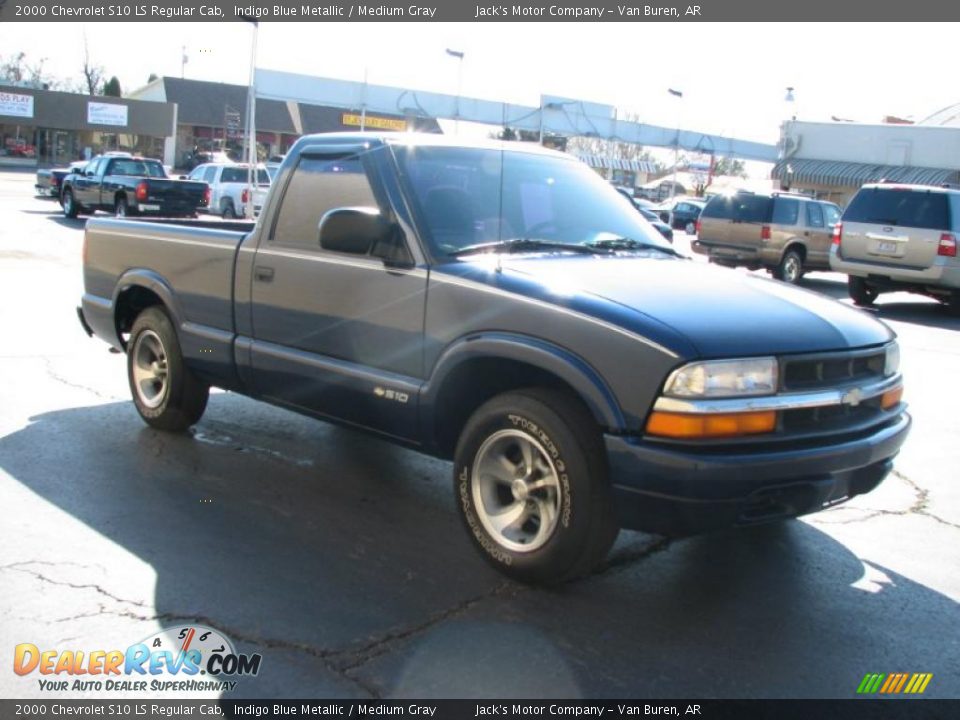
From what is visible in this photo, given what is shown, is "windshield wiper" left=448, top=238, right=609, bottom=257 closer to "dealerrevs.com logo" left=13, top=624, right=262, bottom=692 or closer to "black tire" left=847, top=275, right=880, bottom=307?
"dealerrevs.com logo" left=13, top=624, right=262, bottom=692

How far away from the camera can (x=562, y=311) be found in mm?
3617

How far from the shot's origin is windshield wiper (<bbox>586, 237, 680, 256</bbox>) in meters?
4.63

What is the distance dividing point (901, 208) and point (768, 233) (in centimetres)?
385

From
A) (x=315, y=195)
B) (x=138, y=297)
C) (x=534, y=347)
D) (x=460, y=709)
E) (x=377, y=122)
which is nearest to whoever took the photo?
(x=460, y=709)

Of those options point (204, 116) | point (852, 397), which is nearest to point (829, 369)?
point (852, 397)

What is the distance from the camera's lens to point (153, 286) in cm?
575

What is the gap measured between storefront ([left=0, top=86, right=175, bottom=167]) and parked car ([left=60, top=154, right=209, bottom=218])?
113 ft

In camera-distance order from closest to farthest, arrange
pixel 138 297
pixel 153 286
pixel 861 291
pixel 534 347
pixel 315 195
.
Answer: pixel 534 347, pixel 315 195, pixel 153 286, pixel 138 297, pixel 861 291

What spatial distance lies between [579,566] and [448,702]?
2.85 feet

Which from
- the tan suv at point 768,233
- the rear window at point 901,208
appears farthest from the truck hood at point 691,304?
the tan suv at point 768,233

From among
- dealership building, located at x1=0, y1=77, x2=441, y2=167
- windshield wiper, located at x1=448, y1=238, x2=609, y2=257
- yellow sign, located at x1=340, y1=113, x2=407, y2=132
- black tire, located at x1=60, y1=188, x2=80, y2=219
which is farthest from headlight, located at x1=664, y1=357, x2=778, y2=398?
dealership building, located at x1=0, y1=77, x2=441, y2=167

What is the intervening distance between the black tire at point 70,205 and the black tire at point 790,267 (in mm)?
18353

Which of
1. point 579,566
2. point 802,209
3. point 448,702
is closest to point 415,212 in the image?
point 579,566

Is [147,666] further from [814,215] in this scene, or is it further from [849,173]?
[849,173]
